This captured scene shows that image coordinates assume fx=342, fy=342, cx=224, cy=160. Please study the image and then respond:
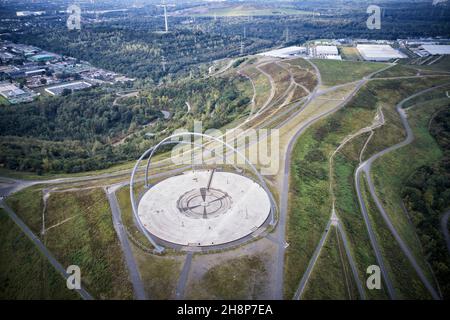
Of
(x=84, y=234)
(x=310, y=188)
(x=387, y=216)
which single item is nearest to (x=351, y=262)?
(x=310, y=188)

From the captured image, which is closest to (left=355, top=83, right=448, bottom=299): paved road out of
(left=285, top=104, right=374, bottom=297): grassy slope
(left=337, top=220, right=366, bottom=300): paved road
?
(left=337, top=220, right=366, bottom=300): paved road

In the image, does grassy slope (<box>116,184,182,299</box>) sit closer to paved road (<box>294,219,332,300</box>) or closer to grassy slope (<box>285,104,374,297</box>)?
grassy slope (<box>285,104,374,297</box>)

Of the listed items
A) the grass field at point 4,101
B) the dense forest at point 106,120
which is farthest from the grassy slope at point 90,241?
the grass field at point 4,101

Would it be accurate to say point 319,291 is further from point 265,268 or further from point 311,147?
point 311,147

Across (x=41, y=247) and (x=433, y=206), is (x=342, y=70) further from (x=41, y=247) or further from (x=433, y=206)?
(x=41, y=247)

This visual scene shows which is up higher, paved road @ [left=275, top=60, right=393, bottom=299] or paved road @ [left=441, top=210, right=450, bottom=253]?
paved road @ [left=275, top=60, right=393, bottom=299]

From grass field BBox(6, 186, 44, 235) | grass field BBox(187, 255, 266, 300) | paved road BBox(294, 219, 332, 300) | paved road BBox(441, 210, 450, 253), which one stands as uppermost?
grass field BBox(6, 186, 44, 235)
